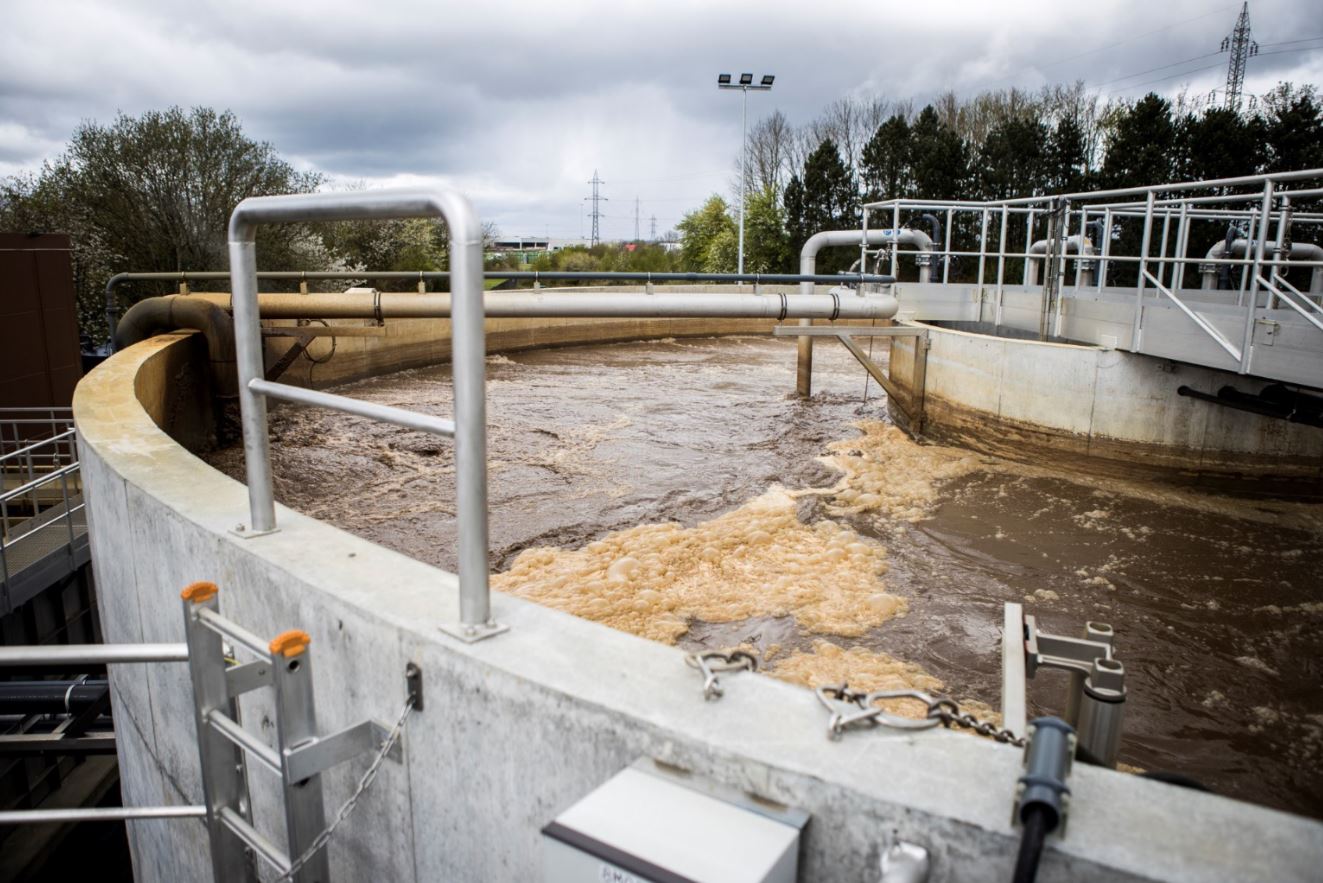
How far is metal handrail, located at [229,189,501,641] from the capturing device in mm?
1743

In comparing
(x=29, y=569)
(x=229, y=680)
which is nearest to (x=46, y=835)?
(x=29, y=569)

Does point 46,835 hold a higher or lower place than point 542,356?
lower

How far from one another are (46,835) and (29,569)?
3.19 metres

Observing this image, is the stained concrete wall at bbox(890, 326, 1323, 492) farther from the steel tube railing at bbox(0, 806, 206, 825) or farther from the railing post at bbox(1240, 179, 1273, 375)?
the steel tube railing at bbox(0, 806, 206, 825)

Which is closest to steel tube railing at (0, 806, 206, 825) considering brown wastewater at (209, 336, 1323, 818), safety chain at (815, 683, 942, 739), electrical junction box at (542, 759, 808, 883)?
electrical junction box at (542, 759, 808, 883)

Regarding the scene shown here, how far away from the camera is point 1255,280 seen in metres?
6.05

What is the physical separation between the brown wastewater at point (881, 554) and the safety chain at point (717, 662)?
3122 mm

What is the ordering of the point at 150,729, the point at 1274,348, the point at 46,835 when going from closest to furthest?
the point at 150,729
the point at 1274,348
the point at 46,835

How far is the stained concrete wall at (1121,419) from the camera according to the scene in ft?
25.1

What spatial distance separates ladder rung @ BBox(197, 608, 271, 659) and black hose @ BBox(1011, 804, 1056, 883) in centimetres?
144

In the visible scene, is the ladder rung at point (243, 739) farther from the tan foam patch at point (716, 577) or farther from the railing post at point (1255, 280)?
the railing post at point (1255, 280)

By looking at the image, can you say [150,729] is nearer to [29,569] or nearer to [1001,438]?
[29,569]

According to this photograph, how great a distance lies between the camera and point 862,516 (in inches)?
307

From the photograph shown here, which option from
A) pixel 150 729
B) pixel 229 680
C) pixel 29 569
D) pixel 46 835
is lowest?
pixel 46 835
